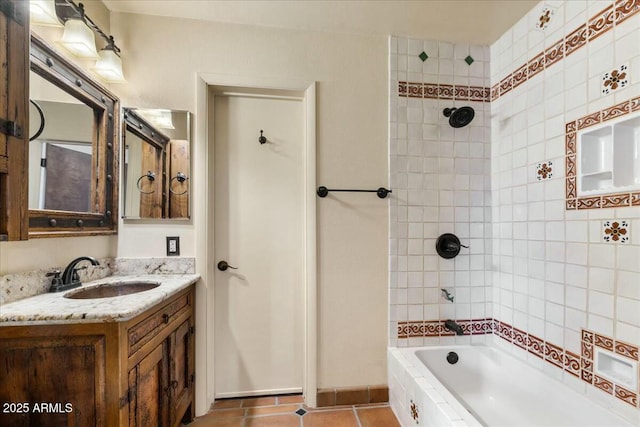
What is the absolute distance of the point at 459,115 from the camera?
1.68 metres

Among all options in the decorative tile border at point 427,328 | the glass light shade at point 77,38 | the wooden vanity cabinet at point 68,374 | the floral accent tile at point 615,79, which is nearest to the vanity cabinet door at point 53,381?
the wooden vanity cabinet at point 68,374

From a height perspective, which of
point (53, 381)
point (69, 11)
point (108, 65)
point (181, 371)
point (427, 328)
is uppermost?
point (69, 11)

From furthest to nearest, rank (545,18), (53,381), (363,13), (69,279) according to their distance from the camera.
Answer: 1. (363,13)
2. (545,18)
3. (69,279)
4. (53,381)

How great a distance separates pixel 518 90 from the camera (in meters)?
1.66

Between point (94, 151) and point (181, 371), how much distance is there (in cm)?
128

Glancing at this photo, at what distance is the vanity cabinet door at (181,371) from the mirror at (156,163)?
26.5 inches

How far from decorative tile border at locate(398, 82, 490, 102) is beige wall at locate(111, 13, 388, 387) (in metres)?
0.15

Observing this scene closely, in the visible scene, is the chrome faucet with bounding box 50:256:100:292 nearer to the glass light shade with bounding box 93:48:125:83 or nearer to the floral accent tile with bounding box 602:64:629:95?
the glass light shade with bounding box 93:48:125:83

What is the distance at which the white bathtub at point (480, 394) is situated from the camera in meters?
1.21

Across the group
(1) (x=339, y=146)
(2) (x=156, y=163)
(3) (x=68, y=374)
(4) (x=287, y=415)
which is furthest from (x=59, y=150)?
(4) (x=287, y=415)

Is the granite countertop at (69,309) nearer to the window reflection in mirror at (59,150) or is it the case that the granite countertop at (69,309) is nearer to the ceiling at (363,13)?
the window reflection in mirror at (59,150)

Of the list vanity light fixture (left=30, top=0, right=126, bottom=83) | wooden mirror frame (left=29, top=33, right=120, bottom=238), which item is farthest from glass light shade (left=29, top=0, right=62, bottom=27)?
wooden mirror frame (left=29, top=33, right=120, bottom=238)

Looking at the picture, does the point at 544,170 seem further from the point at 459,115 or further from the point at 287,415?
the point at 287,415

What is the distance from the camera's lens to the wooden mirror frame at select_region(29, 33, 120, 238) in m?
1.17
